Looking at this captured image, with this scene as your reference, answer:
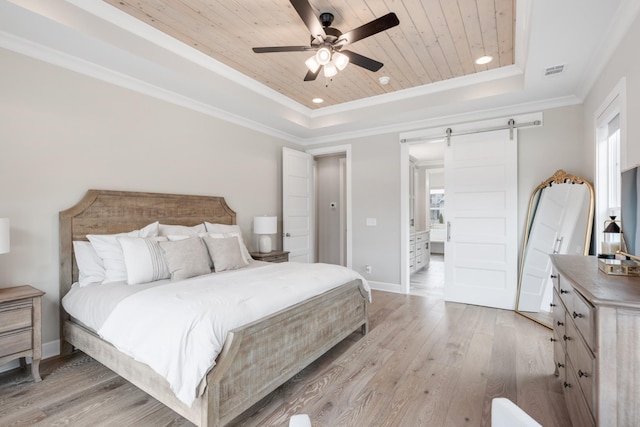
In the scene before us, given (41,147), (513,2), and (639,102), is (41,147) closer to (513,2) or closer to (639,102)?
(513,2)

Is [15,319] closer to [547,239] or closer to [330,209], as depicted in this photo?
[330,209]

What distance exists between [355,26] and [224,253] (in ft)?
7.99

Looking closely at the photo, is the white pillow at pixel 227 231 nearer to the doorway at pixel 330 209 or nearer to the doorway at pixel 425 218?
the doorway at pixel 330 209

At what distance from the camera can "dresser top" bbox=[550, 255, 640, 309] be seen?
1.16 meters

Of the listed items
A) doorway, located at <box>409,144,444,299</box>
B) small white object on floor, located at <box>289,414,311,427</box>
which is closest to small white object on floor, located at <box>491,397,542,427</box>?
small white object on floor, located at <box>289,414,311,427</box>

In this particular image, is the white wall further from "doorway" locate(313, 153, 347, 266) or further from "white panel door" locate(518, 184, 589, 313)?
"white panel door" locate(518, 184, 589, 313)

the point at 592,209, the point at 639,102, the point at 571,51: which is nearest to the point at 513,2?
the point at 571,51

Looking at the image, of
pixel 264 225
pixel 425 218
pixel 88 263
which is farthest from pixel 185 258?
pixel 425 218

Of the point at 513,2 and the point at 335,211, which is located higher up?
the point at 513,2

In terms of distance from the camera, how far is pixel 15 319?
2.17 meters

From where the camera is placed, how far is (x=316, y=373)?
7.95 feet

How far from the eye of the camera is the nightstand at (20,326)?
6.96 feet

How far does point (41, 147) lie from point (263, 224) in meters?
2.41

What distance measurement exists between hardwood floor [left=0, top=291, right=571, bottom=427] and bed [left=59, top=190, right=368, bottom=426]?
16 cm
